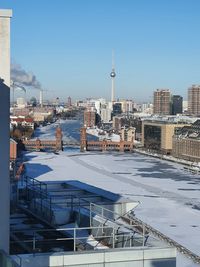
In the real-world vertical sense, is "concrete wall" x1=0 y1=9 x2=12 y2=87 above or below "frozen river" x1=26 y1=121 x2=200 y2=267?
above

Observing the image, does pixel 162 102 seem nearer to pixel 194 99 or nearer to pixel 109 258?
pixel 194 99

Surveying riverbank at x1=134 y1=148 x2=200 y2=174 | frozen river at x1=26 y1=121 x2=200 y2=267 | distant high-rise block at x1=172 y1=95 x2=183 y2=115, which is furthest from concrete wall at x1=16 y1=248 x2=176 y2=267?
distant high-rise block at x1=172 y1=95 x2=183 y2=115

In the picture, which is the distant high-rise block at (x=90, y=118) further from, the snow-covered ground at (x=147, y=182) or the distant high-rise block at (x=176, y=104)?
the snow-covered ground at (x=147, y=182)

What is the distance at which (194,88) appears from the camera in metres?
102

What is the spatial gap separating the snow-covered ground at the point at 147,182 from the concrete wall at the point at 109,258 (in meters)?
5.30

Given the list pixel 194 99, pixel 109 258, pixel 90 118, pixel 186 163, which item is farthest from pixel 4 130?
pixel 194 99

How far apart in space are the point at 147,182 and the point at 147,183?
33 centimetres

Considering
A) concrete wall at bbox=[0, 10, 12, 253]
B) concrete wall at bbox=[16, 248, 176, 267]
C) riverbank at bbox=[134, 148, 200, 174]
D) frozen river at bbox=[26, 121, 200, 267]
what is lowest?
riverbank at bbox=[134, 148, 200, 174]

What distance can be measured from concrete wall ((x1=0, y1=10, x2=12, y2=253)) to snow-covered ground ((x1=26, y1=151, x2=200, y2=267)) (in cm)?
569

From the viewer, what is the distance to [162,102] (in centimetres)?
9875

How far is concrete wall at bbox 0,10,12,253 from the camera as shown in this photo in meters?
3.43

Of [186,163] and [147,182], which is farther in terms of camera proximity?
[186,163]

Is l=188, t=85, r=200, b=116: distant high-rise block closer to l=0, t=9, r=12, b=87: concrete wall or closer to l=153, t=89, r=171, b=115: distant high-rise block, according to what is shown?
l=153, t=89, r=171, b=115: distant high-rise block

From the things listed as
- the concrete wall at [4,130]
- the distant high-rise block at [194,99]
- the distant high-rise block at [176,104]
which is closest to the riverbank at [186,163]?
the concrete wall at [4,130]
